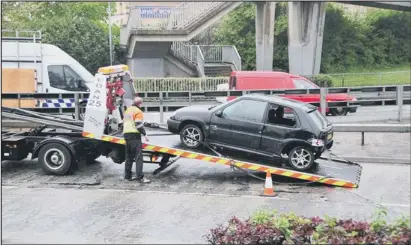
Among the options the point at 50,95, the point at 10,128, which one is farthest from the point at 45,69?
the point at 10,128

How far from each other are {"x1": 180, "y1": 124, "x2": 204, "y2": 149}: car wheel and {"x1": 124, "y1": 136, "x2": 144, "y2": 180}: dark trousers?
3.15 ft

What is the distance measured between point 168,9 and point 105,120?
18219 mm

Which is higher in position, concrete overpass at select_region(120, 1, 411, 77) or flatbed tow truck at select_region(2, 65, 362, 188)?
concrete overpass at select_region(120, 1, 411, 77)

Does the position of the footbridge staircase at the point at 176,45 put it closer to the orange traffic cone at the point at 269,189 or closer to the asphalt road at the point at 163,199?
the asphalt road at the point at 163,199

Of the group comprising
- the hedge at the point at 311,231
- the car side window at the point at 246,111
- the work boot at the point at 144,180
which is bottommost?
the work boot at the point at 144,180

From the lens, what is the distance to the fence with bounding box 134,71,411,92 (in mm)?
25500

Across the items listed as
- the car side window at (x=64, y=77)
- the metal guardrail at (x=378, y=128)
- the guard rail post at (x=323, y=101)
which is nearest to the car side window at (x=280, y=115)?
the metal guardrail at (x=378, y=128)

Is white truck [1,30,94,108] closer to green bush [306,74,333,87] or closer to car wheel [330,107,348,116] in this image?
car wheel [330,107,348,116]

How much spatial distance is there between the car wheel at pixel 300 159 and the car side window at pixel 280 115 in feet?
1.69

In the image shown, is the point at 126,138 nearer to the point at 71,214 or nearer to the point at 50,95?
the point at 71,214

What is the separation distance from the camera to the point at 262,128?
33.3ft

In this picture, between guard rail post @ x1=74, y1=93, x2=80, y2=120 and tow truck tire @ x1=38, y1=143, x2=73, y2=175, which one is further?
guard rail post @ x1=74, y1=93, x2=80, y2=120

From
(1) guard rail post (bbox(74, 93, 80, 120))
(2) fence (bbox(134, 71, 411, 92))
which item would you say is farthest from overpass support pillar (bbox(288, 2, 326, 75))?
(1) guard rail post (bbox(74, 93, 80, 120))

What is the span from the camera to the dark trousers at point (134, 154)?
1009 centimetres
